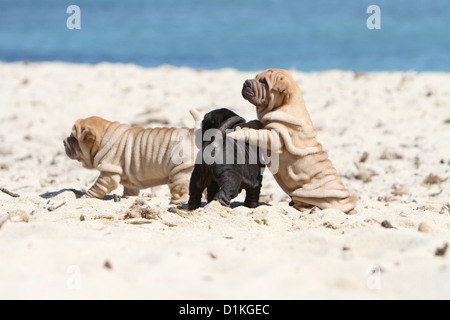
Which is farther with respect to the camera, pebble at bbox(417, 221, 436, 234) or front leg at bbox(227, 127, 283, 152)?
front leg at bbox(227, 127, 283, 152)

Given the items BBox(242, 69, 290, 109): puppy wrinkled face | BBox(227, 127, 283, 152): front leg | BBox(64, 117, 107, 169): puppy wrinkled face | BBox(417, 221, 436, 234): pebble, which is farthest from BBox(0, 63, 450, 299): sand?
BBox(242, 69, 290, 109): puppy wrinkled face

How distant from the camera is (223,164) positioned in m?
5.21

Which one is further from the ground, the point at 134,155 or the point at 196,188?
the point at 134,155

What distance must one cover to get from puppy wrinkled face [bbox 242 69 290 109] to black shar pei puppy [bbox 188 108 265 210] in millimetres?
208

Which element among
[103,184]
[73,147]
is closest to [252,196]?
[103,184]

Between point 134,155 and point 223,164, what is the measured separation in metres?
1.41

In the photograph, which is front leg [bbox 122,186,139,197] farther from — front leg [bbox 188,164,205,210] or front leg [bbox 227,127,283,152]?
front leg [bbox 227,127,283,152]

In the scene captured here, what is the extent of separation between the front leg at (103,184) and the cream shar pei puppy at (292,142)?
164 cm

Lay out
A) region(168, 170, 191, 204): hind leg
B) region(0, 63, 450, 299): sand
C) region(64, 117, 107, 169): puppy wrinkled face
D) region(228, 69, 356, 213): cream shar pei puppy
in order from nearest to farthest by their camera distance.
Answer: region(0, 63, 450, 299): sand < region(228, 69, 356, 213): cream shar pei puppy < region(168, 170, 191, 204): hind leg < region(64, 117, 107, 169): puppy wrinkled face

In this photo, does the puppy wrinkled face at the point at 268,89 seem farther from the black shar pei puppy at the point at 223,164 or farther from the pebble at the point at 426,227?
the pebble at the point at 426,227

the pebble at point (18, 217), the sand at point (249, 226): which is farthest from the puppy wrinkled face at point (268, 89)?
the pebble at point (18, 217)

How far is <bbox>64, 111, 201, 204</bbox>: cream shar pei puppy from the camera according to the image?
6.18 metres

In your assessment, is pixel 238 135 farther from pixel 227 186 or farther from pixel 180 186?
pixel 180 186
